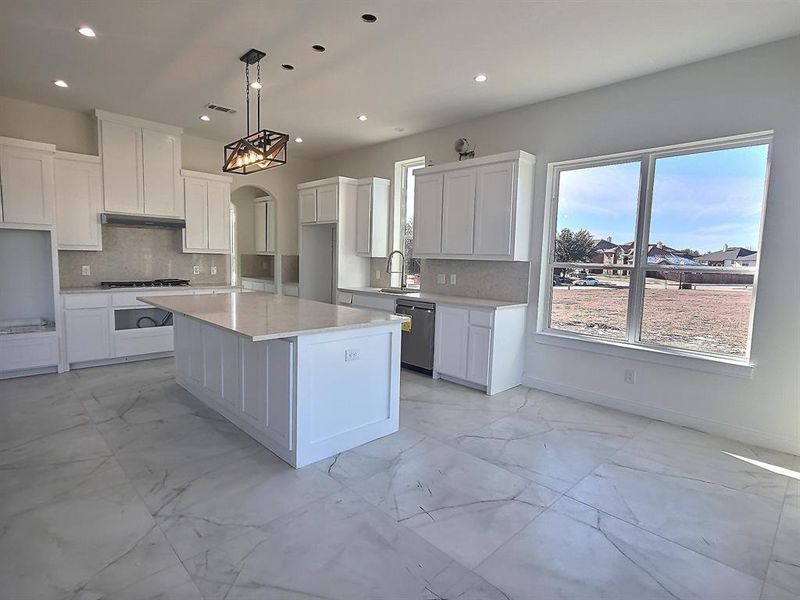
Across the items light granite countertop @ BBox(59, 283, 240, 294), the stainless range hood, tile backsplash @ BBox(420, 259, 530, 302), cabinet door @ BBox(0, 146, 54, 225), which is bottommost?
light granite countertop @ BBox(59, 283, 240, 294)

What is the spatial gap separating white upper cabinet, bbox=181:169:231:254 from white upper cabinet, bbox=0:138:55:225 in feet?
4.59

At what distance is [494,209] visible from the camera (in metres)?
4.36

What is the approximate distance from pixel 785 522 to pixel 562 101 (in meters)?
3.63

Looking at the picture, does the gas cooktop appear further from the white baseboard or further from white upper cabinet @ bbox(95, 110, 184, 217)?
the white baseboard

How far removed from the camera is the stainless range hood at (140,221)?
4.94 metres

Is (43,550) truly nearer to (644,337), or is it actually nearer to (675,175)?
(644,337)

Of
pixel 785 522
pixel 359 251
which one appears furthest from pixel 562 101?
pixel 785 522

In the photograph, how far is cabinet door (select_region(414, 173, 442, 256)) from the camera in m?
4.85

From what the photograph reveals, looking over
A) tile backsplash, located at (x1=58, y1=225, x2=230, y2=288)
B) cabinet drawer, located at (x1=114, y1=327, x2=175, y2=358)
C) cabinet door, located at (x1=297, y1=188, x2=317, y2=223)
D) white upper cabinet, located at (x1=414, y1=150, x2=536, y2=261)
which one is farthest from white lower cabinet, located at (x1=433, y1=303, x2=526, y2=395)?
tile backsplash, located at (x1=58, y1=225, x2=230, y2=288)

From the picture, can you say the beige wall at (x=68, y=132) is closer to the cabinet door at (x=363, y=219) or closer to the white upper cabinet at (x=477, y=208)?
the cabinet door at (x=363, y=219)

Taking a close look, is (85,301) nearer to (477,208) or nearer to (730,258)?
(477,208)

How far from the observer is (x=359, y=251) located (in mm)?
5953

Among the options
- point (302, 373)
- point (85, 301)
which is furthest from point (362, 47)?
point (85, 301)

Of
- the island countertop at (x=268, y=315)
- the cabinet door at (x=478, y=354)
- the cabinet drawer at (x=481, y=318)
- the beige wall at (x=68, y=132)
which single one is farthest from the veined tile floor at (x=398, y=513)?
the beige wall at (x=68, y=132)
